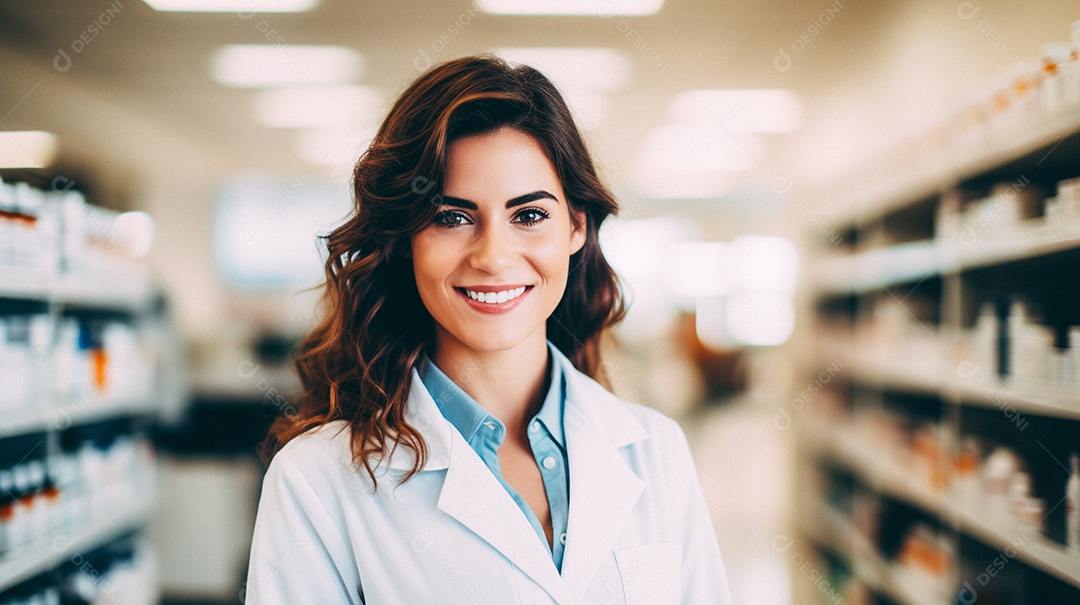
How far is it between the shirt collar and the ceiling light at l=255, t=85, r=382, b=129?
448 centimetres

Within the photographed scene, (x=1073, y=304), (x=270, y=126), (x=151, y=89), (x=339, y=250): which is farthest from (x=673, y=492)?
(x=270, y=126)

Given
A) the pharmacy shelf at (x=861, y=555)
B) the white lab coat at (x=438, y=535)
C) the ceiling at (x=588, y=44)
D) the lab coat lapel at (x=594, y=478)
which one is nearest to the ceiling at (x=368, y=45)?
the ceiling at (x=588, y=44)

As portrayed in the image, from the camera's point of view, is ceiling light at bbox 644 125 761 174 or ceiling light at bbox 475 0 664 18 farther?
ceiling light at bbox 644 125 761 174

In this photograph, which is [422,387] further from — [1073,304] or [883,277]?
[883,277]

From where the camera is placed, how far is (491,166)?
3.90 ft

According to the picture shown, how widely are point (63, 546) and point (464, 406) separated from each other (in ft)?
7.19

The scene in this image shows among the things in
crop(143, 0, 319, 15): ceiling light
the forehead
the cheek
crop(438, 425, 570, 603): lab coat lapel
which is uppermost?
crop(143, 0, 319, 15): ceiling light

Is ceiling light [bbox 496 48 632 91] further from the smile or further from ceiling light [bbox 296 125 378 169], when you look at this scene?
the smile

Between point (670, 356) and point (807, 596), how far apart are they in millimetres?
6421

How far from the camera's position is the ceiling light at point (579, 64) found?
4.56 metres

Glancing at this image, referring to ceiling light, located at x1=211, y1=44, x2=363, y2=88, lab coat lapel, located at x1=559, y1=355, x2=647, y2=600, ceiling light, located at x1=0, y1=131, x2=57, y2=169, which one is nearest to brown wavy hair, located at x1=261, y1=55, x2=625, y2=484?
lab coat lapel, located at x1=559, y1=355, x2=647, y2=600

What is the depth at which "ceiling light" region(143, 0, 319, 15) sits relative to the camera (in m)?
3.79

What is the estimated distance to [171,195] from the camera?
24.6 feet

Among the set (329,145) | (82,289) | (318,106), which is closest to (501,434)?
(82,289)
